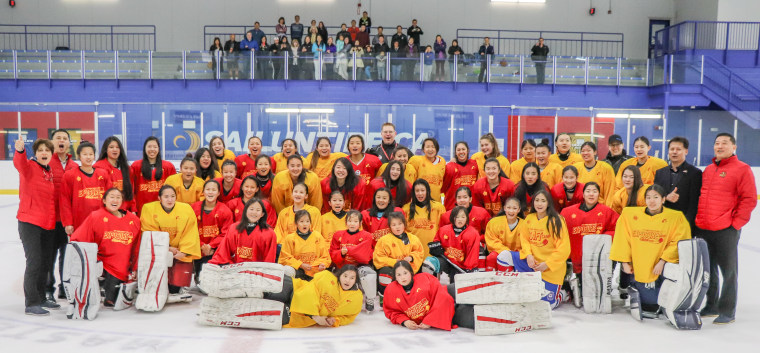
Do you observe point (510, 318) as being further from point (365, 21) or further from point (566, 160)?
point (365, 21)

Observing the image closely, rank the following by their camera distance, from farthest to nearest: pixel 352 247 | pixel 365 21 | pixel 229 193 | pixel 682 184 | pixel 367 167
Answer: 1. pixel 365 21
2. pixel 367 167
3. pixel 229 193
4. pixel 352 247
5. pixel 682 184

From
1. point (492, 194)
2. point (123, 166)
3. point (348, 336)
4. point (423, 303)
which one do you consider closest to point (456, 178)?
point (492, 194)

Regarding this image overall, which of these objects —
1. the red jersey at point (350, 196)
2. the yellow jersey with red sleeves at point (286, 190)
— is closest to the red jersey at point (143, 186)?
the yellow jersey with red sleeves at point (286, 190)

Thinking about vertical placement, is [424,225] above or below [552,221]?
below

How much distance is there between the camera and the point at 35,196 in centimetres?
523

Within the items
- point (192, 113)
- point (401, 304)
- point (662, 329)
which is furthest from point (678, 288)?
point (192, 113)

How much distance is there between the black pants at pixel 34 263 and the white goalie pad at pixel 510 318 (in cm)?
365

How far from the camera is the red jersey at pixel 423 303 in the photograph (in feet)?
15.7

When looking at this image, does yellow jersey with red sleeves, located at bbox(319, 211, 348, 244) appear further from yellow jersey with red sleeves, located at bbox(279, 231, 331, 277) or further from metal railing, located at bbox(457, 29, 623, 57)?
metal railing, located at bbox(457, 29, 623, 57)

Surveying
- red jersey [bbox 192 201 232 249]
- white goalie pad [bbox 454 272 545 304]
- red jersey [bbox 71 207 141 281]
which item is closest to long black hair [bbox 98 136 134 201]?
red jersey [bbox 71 207 141 281]

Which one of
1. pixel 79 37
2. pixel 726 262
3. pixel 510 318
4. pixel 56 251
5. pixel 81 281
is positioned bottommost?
pixel 510 318

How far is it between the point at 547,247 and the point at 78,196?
4251 millimetres

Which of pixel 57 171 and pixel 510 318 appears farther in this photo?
pixel 57 171

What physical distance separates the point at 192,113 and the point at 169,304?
7801mm
